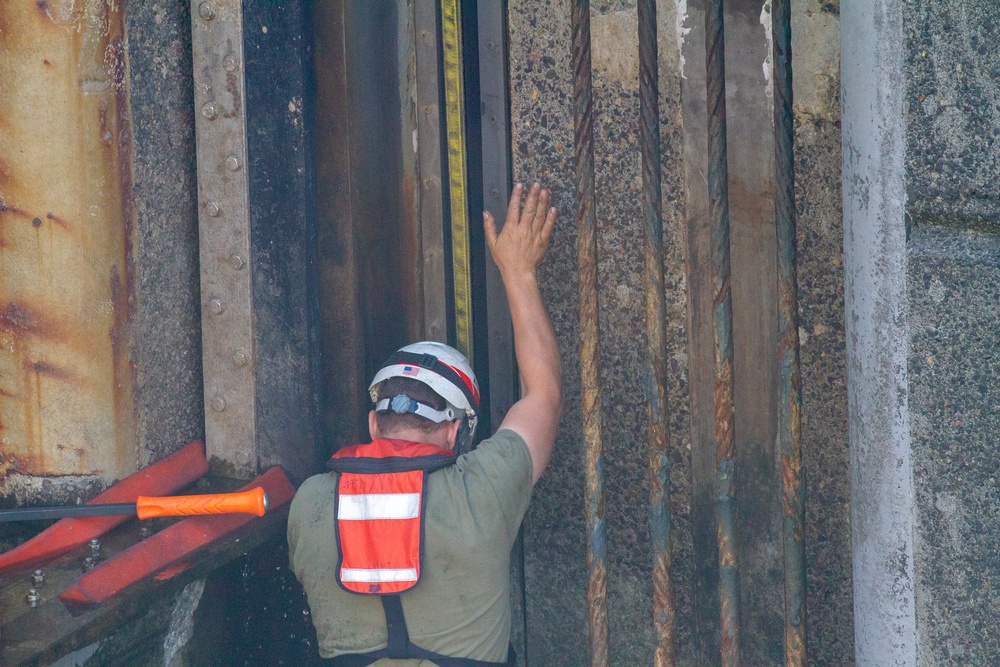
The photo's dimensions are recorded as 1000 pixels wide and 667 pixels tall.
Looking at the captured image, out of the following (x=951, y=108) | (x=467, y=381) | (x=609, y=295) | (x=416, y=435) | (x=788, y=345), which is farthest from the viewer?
(x=609, y=295)

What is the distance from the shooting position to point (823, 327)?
2777mm

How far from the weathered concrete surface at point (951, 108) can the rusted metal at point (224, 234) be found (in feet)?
5.70

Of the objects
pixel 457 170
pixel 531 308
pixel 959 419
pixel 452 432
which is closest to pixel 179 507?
pixel 452 432

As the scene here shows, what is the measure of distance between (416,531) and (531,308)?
728 millimetres

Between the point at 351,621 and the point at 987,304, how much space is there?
1.67 meters

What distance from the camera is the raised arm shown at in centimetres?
278

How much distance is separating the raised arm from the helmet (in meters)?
0.12

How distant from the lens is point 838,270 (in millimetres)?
2736

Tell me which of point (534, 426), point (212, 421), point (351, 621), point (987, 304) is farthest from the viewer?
point (212, 421)

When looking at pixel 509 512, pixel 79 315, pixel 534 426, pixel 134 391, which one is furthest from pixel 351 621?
pixel 79 315

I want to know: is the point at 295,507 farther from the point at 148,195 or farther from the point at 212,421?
the point at 148,195

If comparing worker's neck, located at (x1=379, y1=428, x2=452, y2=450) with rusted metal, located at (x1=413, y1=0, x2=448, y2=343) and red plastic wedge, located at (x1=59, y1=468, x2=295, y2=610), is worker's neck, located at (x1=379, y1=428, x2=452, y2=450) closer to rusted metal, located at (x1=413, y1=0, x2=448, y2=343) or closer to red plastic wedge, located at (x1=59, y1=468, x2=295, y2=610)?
red plastic wedge, located at (x1=59, y1=468, x2=295, y2=610)

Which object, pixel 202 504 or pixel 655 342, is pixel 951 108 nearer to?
pixel 655 342

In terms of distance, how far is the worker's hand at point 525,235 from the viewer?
2861 mm
